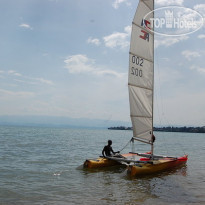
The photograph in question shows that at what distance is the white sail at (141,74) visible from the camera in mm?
13148

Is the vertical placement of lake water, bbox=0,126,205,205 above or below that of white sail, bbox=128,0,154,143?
below

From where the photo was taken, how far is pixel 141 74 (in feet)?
43.8

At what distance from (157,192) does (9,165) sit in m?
→ 9.73

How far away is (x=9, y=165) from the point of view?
15000mm

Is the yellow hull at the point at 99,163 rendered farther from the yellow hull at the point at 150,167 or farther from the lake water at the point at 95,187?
the yellow hull at the point at 150,167

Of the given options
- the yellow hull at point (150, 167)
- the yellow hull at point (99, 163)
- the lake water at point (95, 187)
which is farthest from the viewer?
the yellow hull at point (99, 163)

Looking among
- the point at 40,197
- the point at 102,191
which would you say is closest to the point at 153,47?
the point at 102,191

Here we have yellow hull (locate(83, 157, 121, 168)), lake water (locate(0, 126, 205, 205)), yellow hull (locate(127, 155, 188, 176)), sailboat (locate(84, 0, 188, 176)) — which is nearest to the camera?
lake water (locate(0, 126, 205, 205))

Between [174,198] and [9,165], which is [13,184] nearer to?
[9,165]

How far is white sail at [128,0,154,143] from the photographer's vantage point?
13.1m

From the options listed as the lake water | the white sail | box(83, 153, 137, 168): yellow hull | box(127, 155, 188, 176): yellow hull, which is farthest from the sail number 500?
the lake water

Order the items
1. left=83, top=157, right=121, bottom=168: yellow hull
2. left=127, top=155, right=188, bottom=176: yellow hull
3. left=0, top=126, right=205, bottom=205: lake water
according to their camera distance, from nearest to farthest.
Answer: left=0, top=126, right=205, bottom=205: lake water
left=127, top=155, right=188, bottom=176: yellow hull
left=83, top=157, right=121, bottom=168: yellow hull

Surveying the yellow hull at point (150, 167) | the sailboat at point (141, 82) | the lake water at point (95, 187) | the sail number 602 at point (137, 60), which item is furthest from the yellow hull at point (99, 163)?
the sail number 602 at point (137, 60)

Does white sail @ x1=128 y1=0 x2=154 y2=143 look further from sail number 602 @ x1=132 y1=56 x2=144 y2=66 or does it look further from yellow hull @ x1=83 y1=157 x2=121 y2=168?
yellow hull @ x1=83 y1=157 x2=121 y2=168
